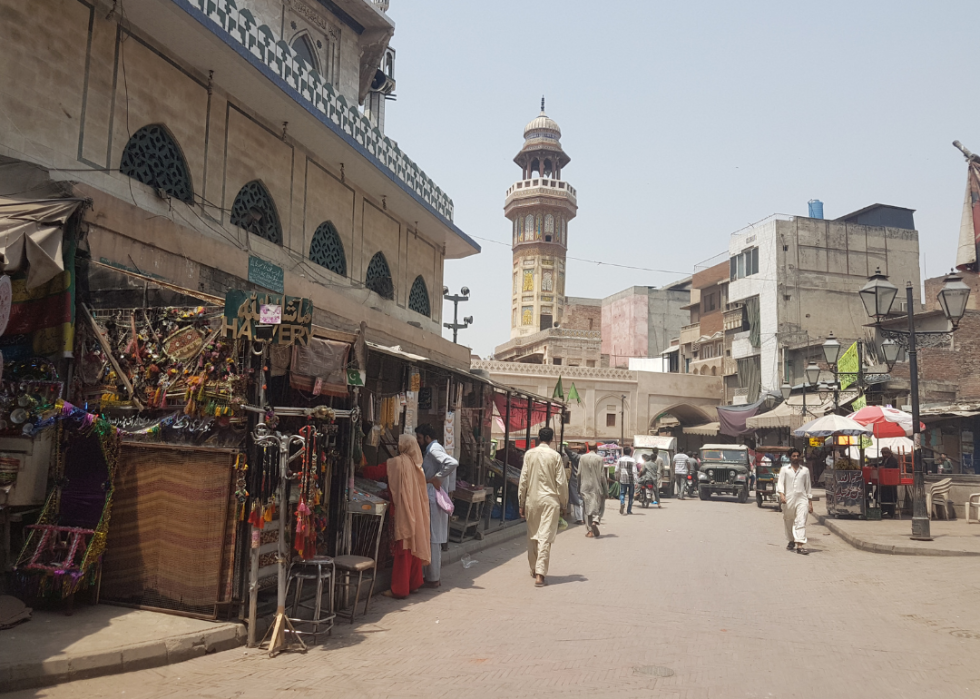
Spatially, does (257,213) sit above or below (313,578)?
above

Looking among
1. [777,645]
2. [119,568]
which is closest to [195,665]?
[119,568]

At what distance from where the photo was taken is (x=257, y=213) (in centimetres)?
1102

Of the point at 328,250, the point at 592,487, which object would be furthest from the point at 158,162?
the point at 592,487

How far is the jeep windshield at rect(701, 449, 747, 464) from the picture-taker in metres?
25.2

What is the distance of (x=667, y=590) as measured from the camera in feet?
27.6

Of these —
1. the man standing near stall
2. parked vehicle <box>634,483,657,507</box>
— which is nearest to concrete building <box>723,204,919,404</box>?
parked vehicle <box>634,483,657,507</box>

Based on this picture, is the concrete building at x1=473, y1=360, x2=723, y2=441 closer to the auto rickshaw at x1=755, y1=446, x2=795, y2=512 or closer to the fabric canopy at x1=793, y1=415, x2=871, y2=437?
the auto rickshaw at x1=755, y1=446, x2=795, y2=512

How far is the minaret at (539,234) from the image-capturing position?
55250mm

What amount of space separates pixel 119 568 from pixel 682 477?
22397 millimetres

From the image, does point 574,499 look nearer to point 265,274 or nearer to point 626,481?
point 626,481

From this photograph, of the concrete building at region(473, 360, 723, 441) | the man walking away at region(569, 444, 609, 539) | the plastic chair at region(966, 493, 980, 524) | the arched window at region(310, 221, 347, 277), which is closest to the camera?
the arched window at region(310, 221, 347, 277)

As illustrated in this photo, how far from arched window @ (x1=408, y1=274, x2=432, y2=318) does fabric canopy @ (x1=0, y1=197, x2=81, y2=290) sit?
34.3 feet

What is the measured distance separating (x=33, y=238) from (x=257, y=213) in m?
5.02

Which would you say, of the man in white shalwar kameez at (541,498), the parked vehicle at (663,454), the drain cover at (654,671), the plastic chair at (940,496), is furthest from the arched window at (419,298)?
the drain cover at (654,671)
